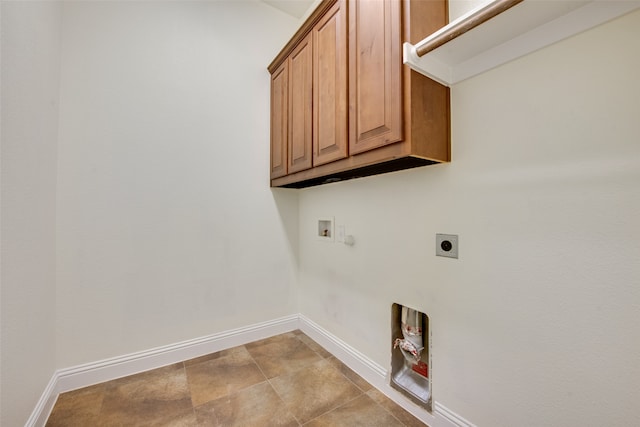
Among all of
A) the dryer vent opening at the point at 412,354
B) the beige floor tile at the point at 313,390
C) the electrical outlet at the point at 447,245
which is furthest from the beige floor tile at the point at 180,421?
the electrical outlet at the point at 447,245

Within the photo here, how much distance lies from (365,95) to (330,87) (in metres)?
0.32

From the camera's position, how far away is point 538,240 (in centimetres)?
89

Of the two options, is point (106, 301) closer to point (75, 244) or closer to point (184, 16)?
point (75, 244)

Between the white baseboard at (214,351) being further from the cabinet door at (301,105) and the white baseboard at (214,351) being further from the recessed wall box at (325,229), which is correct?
the cabinet door at (301,105)

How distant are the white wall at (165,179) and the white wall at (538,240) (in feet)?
4.14

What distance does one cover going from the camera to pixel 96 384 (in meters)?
1.53

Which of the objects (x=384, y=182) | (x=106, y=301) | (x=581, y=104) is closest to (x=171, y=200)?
(x=106, y=301)

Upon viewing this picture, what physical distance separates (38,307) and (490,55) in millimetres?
2302

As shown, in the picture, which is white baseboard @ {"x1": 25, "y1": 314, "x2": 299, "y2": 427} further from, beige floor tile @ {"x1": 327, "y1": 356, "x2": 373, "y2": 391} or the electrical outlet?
the electrical outlet

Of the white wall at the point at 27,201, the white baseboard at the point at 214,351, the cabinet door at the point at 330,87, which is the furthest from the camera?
the cabinet door at the point at 330,87

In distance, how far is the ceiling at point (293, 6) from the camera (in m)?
2.15

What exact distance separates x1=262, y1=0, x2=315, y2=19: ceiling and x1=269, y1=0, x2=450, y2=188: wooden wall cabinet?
722 mm

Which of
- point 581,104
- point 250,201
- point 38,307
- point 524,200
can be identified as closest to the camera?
point 581,104

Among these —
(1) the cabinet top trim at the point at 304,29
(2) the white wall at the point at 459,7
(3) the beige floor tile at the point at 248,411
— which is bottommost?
(3) the beige floor tile at the point at 248,411
